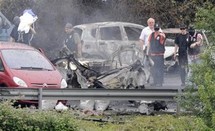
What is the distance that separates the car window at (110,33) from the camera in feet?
83.1

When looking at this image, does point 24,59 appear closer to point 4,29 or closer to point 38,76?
point 38,76

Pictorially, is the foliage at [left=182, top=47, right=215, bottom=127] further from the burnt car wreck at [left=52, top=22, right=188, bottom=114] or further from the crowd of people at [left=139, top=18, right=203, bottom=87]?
the crowd of people at [left=139, top=18, right=203, bottom=87]

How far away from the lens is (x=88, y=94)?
14.6 meters

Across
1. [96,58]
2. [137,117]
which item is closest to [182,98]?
[137,117]

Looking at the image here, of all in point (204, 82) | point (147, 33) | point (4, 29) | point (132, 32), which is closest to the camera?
point (204, 82)

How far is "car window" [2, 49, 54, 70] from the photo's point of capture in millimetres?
16219

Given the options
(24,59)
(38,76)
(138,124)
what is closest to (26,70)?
(38,76)

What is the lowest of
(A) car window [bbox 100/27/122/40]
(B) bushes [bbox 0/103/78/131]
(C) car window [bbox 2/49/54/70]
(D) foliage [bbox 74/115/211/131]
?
(D) foliage [bbox 74/115/211/131]

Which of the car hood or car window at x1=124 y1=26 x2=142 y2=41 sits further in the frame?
car window at x1=124 y1=26 x2=142 y2=41

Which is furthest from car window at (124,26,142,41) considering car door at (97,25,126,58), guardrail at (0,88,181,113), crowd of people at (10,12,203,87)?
guardrail at (0,88,181,113)

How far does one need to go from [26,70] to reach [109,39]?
9399mm

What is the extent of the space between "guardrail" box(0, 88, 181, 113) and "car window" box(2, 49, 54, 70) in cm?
194

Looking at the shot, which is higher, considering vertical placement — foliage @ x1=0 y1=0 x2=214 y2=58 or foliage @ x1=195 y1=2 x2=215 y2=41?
foliage @ x1=0 y1=0 x2=214 y2=58

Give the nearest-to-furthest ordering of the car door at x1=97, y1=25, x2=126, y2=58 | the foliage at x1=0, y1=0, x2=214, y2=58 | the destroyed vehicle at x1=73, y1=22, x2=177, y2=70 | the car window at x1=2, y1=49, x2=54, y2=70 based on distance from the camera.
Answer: the car window at x1=2, y1=49, x2=54, y2=70 → the destroyed vehicle at x1=73, y1=22, x2=177, y2=70 → the car door at x1=97, y1=25, x2=126, y2=58 → the foliage at x1=0, y1=0, x2=214, y2=58
